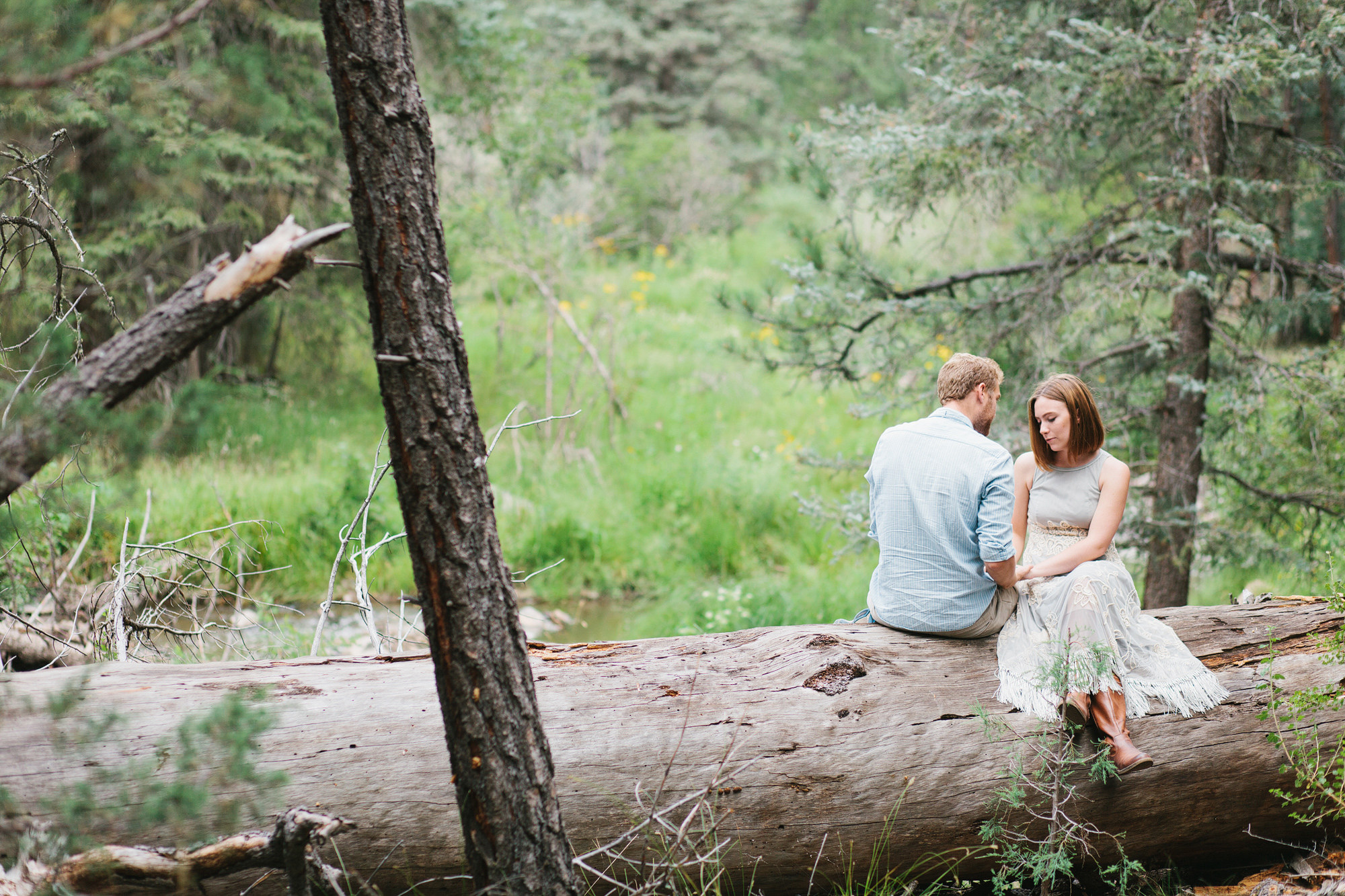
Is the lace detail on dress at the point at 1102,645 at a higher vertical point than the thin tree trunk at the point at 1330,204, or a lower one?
lower

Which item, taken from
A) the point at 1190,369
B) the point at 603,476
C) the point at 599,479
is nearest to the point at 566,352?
the point at 603,476

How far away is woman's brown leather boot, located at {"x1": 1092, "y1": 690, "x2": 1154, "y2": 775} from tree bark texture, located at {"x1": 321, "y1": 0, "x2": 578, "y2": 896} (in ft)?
6.06

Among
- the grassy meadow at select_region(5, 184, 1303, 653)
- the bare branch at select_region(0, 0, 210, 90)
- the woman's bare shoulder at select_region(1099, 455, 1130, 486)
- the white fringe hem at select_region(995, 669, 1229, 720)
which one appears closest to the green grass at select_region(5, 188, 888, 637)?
the grassy meadow at select_region(5, 184, 1303, 653)

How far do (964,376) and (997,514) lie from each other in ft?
1.71

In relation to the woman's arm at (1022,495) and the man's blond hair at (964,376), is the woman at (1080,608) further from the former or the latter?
the man's blond hair at (964,376)

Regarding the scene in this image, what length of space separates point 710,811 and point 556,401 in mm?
8745

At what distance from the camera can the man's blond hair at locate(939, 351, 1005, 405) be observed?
3.29 m

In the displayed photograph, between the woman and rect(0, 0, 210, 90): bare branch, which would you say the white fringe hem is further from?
rect(0, 0, 210, 90): bare branch

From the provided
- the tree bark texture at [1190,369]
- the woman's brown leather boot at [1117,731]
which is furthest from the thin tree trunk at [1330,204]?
the woman's brown leather boot at [1117,731]

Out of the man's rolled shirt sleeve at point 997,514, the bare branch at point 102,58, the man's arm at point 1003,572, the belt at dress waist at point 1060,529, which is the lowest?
the man's arm at point 1003,572

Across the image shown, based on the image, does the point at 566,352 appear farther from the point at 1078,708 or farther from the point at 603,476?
the point at 1078,708

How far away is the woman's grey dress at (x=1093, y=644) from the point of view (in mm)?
3078

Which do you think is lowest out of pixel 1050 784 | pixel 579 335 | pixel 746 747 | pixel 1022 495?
pixel 1050 784

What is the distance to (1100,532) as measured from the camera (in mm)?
3359
